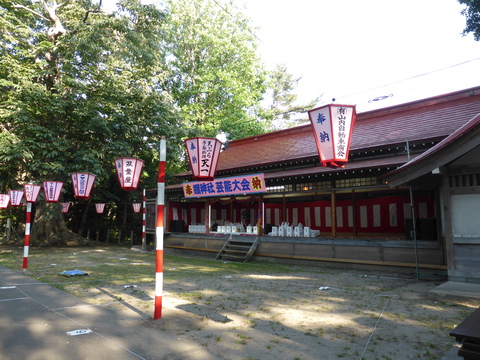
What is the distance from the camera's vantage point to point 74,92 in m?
20.2

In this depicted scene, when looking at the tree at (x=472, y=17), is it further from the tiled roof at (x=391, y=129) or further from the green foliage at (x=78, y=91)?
the green foliage at (x=78, y=91)

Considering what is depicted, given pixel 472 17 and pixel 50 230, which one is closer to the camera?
pixel 472 17

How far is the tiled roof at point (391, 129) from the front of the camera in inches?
478

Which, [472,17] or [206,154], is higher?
[472,17]

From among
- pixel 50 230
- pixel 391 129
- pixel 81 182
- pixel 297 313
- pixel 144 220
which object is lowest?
pixel 297 313

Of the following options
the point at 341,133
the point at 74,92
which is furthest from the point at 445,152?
the point at 74,92

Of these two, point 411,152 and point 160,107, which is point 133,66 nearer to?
point 160,107

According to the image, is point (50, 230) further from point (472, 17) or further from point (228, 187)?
point (472, 17)

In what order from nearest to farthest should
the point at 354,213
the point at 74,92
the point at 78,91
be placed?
the point at 354,213
the point at 78,91
the point at 74,92

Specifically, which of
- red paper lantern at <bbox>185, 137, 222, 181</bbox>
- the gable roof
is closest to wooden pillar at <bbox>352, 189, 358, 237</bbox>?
the gable roof

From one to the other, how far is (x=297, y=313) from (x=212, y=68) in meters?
24.8

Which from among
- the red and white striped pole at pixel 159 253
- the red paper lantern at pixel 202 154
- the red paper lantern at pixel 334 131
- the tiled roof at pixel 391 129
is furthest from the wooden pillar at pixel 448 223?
the red and white striped pole at pixel 159 253

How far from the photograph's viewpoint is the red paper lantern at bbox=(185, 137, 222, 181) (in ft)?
27.2

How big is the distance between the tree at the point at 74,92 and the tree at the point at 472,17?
15.8 m
